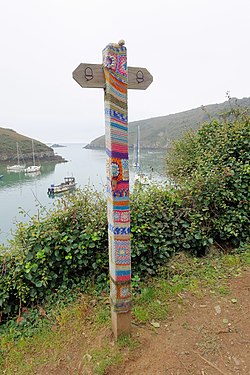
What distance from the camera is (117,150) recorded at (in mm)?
1777

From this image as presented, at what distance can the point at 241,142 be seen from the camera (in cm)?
370

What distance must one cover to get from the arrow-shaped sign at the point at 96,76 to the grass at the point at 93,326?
2.00 meters

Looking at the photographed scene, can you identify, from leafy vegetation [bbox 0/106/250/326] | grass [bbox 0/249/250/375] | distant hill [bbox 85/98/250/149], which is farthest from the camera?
distant hill [bbox 85/98/250/149]

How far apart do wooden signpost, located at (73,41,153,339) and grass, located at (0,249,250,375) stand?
210 mm

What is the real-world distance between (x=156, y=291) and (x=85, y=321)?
2.57 feet

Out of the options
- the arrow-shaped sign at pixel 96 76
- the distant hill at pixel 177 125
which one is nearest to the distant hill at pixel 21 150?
the distant hill at pixel 177 125

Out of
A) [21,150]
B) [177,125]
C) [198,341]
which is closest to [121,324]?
[198,341]

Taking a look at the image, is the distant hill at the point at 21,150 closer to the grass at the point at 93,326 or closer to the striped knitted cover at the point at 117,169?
the grass at the point at 93,326

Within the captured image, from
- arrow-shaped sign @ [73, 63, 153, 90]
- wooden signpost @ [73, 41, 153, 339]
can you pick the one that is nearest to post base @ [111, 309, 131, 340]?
wooden signpost @ [73, 41, 153, 339]

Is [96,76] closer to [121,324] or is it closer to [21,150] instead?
[121,324]

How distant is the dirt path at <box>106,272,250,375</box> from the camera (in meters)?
1.71

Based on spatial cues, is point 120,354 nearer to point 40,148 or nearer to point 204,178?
point 204,178

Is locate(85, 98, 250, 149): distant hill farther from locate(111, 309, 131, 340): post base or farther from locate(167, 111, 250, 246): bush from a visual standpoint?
locate(111, 309, 131, 340): post base

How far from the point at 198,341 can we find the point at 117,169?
1515 millimetres
